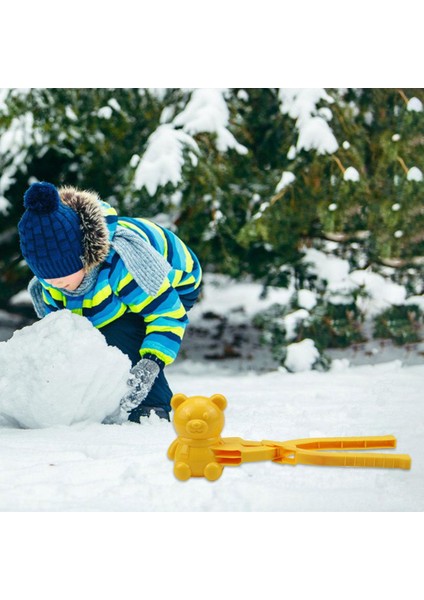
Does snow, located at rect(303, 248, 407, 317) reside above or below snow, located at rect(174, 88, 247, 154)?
below

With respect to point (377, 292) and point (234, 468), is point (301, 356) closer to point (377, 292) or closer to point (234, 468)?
point (377, 292)

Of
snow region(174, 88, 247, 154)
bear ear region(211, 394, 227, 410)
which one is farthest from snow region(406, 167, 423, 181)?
bear ear region(211, 394, 227, 410)

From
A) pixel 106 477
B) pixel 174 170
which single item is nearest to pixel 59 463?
pixel 106 477

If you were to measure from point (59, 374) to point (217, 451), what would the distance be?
34cm

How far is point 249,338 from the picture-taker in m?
2.45

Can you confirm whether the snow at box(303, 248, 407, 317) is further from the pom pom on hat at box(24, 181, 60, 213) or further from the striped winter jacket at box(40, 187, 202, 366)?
the pom pom on hat at box(24, 181, 60, 213)

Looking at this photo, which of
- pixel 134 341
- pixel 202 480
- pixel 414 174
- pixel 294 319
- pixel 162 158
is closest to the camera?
pixel 202 480

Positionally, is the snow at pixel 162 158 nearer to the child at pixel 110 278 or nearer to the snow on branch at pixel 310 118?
the snow on branch at pixel 310 118

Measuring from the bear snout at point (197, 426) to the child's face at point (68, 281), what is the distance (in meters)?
0.44

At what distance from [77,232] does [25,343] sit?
0.71ft

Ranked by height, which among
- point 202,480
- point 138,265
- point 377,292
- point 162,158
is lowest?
point 202,480

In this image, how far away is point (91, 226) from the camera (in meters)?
1.33

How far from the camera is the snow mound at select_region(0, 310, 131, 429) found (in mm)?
1253

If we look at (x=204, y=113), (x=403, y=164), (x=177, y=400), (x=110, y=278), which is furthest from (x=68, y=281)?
(x=403, y=164)
